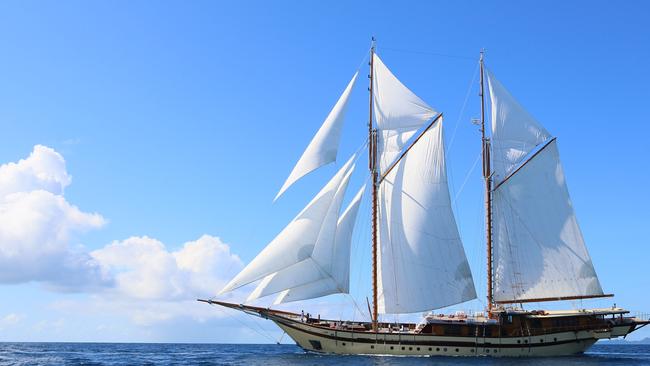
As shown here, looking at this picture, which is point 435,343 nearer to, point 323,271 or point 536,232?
point 323,271

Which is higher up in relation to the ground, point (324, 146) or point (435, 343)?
point (324, 146)

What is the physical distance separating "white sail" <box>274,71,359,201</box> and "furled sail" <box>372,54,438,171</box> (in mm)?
4065

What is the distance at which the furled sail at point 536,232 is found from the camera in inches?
1967

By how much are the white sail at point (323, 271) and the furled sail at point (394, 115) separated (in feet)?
20.4

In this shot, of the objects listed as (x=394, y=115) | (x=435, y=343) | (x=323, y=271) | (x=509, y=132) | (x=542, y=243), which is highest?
(x=394, y=115)

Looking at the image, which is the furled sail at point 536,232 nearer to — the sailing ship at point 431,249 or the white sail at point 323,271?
the sailing ship at point 431,249

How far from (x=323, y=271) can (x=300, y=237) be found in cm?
285

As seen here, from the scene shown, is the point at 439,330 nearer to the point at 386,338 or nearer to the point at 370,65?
the point at 386,338

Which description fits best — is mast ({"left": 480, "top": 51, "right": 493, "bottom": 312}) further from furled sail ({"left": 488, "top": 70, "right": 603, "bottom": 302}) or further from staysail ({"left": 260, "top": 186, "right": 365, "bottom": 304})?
staysail ({"left": 260, "top": 186, "right": 365, "bottom": 304})

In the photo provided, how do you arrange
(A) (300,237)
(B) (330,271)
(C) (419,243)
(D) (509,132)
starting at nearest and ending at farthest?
(A) (300,237) → (B) (330,271) → (C) (419,243) → (D) (509,132)

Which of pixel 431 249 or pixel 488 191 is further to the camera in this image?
pixel 488 191

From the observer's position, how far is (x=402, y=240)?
48969mm

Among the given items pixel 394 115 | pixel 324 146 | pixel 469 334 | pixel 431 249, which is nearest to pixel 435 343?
pixel 469 334

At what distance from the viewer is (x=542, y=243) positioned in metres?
50.3
